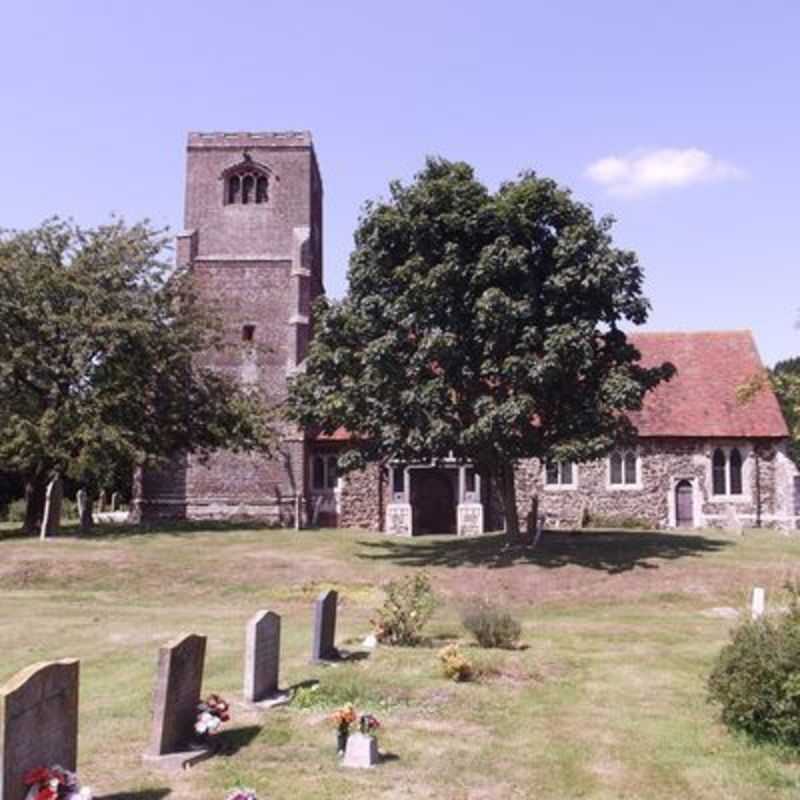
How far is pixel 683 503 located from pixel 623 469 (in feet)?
9.49

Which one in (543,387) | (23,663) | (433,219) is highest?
(433,219)

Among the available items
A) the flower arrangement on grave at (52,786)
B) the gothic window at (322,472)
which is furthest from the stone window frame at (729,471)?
the flower arrangement on grave at (52,786)

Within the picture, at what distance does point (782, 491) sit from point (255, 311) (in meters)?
24.6

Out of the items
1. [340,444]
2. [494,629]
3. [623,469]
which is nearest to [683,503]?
[623,469]

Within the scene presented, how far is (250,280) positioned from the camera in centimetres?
4525

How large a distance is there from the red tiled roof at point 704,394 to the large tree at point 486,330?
12.0 metres

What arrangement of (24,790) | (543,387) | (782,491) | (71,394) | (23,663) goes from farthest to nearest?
(782,491) < (71,394) < (543,387) < (23,663) < (24,790)

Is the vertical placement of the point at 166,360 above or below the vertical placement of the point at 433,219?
below

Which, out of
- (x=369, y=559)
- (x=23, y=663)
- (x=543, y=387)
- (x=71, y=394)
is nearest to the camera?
(x=23, y=663)

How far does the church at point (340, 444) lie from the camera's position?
40.8 meters

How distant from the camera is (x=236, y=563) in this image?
92.2 feet

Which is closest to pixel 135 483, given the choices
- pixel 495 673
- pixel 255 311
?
pixel 255 311

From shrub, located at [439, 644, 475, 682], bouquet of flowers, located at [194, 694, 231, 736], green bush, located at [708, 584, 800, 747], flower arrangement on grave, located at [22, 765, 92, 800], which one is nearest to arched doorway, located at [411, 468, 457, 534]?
shrub, located at [439, 644, 475, 682]

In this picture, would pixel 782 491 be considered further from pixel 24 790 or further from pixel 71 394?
pixel 24 790
